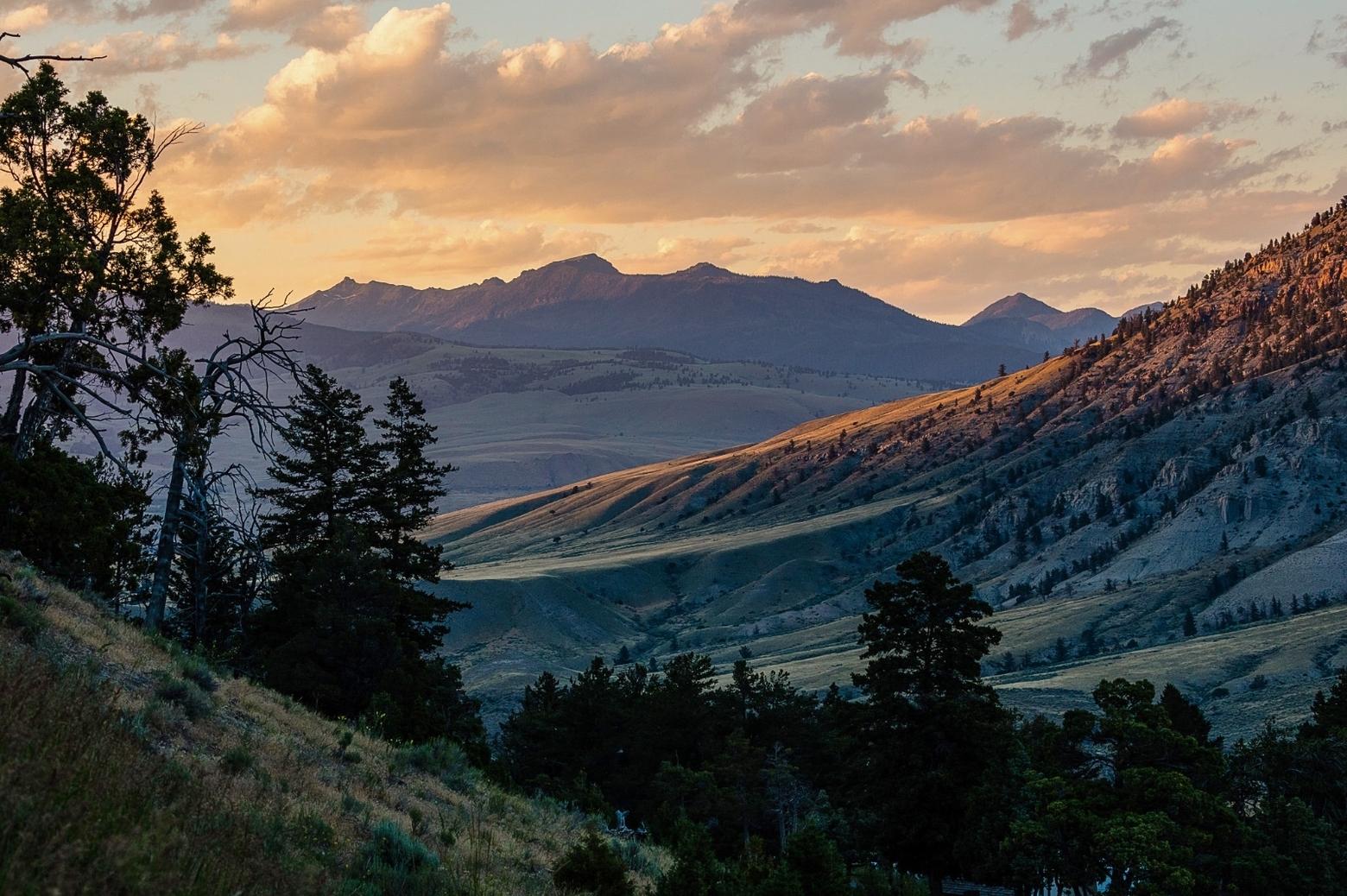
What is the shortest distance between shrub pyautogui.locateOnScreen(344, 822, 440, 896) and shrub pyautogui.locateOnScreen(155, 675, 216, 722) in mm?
3758

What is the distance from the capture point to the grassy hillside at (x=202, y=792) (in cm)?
679

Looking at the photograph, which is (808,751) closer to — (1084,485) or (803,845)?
(803,845)

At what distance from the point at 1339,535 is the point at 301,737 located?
14283 centimetres

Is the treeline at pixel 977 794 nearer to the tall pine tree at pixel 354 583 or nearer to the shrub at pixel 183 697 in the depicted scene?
the tall pine tree at pixel 354 583

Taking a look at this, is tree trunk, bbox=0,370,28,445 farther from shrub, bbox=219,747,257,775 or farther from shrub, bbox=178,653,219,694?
shrub, bbox=219,747,257,775

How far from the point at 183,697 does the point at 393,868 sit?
210 inches

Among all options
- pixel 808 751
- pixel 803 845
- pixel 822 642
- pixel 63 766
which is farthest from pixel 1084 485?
pixel 63 766

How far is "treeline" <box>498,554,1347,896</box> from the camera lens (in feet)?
95.3

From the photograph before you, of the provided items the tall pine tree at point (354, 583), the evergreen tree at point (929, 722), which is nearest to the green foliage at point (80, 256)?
the tall pine tree at point (354, 583)

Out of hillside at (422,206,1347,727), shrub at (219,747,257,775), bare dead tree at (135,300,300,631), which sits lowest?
hillside at (422,206,1347,727)

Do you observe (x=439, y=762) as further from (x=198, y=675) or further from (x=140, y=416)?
(x=140, y=416)

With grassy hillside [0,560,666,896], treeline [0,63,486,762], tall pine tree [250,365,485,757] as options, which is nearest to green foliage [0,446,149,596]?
treeline [0,63,486,762]

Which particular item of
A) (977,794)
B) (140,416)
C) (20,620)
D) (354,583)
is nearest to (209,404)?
(140,416)

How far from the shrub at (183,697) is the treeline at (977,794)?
634 centimetres
